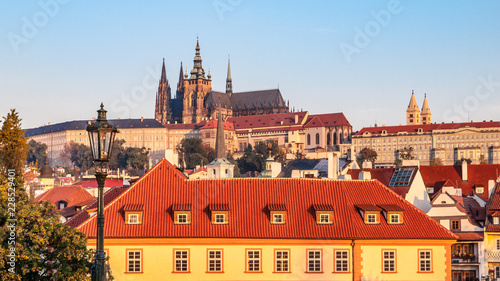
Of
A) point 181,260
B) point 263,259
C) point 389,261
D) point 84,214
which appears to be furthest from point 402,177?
point 181,260

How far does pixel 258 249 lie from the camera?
38.3 metres

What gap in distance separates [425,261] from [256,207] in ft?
26.1

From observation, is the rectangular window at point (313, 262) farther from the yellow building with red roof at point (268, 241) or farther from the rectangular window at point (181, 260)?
the rectangular window at point (181, 260)

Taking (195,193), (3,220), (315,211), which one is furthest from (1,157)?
(315,211)

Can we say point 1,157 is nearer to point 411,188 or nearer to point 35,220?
point 35,220

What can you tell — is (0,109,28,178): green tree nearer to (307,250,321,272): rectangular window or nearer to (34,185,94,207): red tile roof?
(307,250,321,272): rectangular window

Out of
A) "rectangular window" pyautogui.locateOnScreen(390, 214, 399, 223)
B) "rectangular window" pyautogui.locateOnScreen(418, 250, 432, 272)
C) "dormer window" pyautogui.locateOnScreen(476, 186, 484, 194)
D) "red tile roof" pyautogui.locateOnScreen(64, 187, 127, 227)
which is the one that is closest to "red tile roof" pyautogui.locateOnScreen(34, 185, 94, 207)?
"red tile roof" pyautogui.locateOnScreen(64, 187, 127, 227)

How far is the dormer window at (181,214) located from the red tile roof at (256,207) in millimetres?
282

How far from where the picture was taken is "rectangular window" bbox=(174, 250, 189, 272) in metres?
38.1

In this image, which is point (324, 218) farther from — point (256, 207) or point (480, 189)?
point (480, 189)

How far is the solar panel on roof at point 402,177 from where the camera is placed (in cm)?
5809

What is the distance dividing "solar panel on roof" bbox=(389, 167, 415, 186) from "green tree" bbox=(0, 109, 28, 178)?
2614 centimetres

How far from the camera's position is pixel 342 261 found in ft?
126

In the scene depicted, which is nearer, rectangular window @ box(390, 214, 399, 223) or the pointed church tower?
rectangular window @ box(390, 214, 399, 223)
